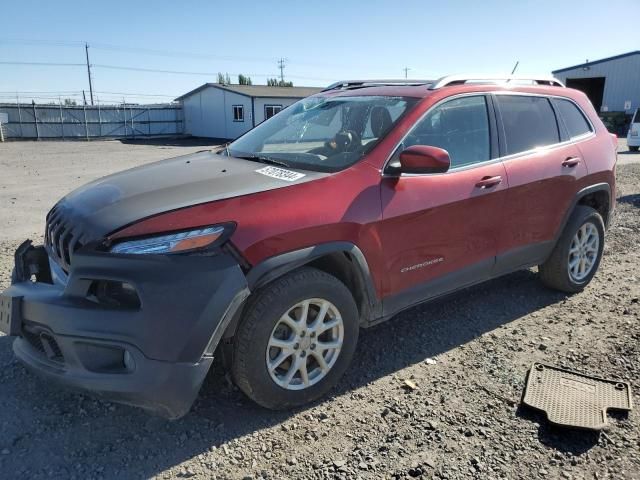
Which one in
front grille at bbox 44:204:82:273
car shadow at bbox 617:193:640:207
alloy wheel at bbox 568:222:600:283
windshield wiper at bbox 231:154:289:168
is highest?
windshield wiper at bbox 231:154:289:168

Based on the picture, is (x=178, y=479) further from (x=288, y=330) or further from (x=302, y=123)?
(x=302, y=123)

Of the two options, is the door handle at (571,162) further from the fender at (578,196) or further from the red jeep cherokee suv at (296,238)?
the fender at (578,196)

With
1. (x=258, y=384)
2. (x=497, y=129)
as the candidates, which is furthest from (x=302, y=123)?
(x=258, y=384)

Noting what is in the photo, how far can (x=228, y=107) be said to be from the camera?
37375 millimetres

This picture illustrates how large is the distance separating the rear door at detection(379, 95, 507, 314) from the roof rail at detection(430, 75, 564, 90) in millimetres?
149

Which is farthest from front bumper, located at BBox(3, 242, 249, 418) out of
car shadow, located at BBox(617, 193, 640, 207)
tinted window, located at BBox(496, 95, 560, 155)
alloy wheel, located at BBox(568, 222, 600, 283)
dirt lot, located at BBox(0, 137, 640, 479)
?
car shadow, located at BBox(617, 193, 640, 207)

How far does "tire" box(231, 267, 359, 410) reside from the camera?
109 inches

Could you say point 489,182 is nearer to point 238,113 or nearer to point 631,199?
point 631,199

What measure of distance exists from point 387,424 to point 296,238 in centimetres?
116

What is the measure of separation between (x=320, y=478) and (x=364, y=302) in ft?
3.57

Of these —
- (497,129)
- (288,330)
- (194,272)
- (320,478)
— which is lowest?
(320,478)

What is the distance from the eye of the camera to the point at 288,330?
2.98m

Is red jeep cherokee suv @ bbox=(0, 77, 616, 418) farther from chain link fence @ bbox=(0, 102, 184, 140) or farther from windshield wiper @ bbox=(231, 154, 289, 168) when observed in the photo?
chain link fence @ bbox=(0, 102, 184, 140)

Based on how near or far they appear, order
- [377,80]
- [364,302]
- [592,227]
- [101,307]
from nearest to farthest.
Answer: [101,307] → [364,302] → [377,80] → [592,227]
